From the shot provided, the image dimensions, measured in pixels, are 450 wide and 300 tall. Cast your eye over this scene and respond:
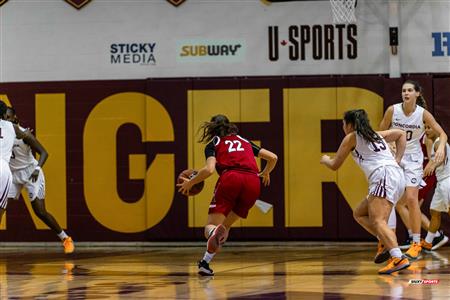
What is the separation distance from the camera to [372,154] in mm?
12539

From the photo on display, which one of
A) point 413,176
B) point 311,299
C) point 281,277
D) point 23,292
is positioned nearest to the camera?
point 311,299

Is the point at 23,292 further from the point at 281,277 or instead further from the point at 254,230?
the point at 254,230

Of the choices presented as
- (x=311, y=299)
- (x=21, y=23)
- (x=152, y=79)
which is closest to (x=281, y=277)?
(x=311, y=299)

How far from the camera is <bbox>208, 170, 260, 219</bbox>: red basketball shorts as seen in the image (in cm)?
1247

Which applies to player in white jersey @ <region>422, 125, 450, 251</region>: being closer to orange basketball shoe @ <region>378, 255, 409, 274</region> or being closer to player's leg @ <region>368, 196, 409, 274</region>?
player's leg @ <region>368, 196, 409, 274</region>

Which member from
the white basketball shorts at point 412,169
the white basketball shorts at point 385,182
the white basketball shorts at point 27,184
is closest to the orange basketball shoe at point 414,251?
the white basketball shorts at point 412,169

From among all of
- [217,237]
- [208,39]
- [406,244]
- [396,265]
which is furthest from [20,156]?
[396,265]

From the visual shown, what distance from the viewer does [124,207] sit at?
18.5 m

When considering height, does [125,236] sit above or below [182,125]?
below

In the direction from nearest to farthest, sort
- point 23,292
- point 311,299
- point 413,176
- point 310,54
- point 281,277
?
point 311,299, point 23,292, point 281,277, point 413,176, point 310,54

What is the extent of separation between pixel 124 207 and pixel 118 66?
8.28 ft

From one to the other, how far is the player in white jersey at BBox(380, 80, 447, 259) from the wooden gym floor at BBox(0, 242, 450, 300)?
55 cm

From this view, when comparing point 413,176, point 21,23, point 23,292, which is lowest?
point 23,292

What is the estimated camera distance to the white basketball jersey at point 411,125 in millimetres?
14516
